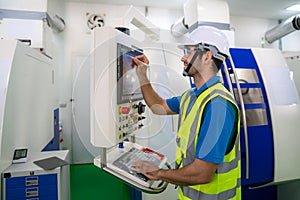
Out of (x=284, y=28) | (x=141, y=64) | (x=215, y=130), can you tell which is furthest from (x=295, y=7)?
(x=215, y=130)

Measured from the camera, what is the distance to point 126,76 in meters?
1.04

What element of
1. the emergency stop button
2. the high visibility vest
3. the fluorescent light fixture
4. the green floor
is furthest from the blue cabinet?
the fluorescent light fixture

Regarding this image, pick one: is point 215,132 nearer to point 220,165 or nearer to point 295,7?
point 220,165

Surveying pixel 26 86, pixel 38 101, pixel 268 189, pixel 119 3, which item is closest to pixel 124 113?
pixel 26 86

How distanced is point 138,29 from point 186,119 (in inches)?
21.9

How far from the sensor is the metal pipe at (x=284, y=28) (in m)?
3.51

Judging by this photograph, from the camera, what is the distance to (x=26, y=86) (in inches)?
64.2

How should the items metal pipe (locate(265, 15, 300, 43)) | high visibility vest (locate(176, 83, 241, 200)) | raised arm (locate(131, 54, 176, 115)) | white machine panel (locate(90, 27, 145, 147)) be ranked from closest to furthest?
white machine panel (locate(90, 27, 145, 147)) < high visibility vest (locate(176, 83, 241, 200)) < raised arm (locate(131, 54, 176, 115)) < metal pipe (locate(265, 15, 300, 43))

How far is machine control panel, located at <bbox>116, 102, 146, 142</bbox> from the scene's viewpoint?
97 centimetres

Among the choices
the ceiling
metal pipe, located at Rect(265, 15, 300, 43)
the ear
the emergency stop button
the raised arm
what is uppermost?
the ceiling

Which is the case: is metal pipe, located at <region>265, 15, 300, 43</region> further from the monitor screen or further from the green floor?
the green floor

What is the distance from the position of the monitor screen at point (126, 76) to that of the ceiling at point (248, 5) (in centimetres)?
279

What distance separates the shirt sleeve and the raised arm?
0.45m

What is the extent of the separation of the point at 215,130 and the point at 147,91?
57 cm
